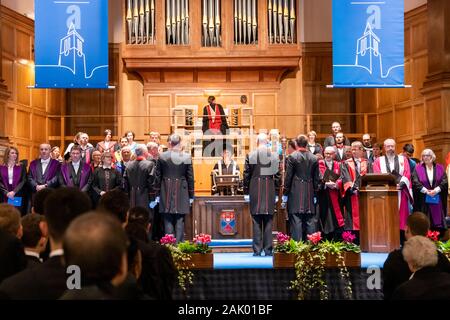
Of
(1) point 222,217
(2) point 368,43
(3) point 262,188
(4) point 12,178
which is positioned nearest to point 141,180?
(1) point 222,217

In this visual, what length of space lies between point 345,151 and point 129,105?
21.9 ft

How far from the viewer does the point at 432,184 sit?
34.4 ft

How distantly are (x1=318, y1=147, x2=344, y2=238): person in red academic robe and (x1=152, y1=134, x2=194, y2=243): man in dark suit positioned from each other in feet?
6.10

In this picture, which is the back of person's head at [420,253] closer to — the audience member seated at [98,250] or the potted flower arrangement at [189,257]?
the audience member seated at [98,250]

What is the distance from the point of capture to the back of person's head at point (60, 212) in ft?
10.4

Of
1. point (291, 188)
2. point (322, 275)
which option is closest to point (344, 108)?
point (291, 188)

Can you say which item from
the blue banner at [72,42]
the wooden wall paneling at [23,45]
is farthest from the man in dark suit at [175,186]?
the wooden wall paneling at [23,45]

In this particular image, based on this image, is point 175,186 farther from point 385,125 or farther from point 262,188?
point 385,125

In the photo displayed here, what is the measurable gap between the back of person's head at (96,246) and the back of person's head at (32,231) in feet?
5.54

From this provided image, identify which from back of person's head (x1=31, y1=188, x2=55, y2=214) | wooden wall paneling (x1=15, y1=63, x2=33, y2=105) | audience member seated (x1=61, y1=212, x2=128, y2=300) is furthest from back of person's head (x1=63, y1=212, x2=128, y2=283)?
wooden wall paneling (x1=15, y1=63, x2=33, y2=105)

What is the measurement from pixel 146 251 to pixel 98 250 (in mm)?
2296

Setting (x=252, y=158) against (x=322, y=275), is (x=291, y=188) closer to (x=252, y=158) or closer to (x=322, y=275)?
(x=252, y=158)

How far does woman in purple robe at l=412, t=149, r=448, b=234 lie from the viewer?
10453 millimetres

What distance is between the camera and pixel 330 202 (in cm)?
1063
